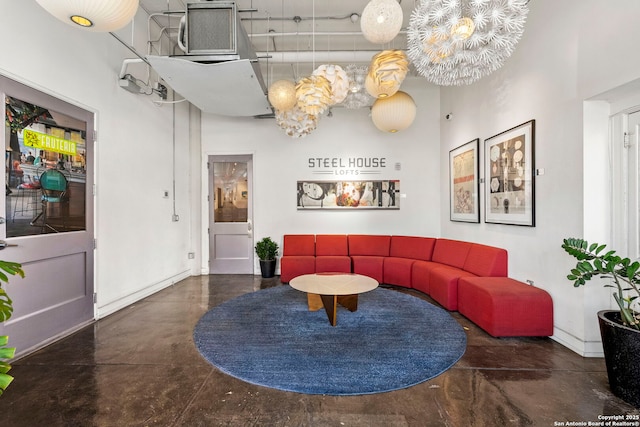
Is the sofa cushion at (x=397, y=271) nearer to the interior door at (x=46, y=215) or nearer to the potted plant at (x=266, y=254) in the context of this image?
the potted plant at (x=266, y=254)

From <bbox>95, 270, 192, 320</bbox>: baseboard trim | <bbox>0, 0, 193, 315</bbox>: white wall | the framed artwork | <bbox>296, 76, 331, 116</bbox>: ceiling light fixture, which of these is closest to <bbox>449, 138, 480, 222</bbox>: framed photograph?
the framed artwork

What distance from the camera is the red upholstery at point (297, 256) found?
5047mm

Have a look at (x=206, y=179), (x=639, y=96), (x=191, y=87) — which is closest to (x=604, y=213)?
(x=639, y=96)

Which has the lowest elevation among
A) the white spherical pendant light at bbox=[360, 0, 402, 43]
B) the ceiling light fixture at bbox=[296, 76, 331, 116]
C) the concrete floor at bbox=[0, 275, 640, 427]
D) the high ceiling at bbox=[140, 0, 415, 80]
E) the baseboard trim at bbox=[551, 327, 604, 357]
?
the concrete floor at bbox=[0, 275, 640, 427]

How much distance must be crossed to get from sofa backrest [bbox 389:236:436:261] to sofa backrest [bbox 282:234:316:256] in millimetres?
1532

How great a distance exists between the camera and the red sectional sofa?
2906 millimetres

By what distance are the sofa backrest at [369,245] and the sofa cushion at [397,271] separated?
1.10 feet

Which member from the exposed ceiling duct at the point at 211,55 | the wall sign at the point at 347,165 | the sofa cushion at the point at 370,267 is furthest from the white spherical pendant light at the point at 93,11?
the sofa cushion at the point at 370,267

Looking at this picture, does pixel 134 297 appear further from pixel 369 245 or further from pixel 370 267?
pixel 369 245

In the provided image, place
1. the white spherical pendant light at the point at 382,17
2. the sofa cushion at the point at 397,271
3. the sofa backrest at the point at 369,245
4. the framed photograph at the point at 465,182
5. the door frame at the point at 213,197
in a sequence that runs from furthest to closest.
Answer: the door frame at the point at 213,197
the sofa backrest at the point at 369,245
the sofa cushion at the point at 397,271
the framed photograph at the point at 465,182
the white spherical pendant light at the point at 382,17

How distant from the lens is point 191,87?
12.1ft

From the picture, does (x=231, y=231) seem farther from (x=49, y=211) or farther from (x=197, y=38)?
(x=197, y=38)

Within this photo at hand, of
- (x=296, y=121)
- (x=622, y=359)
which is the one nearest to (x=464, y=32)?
(x=296, y=121)

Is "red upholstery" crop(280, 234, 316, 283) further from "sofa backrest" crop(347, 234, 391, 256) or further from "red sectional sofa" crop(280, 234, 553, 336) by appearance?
"sofa backrest" crop(347, 234, 391, 256)
